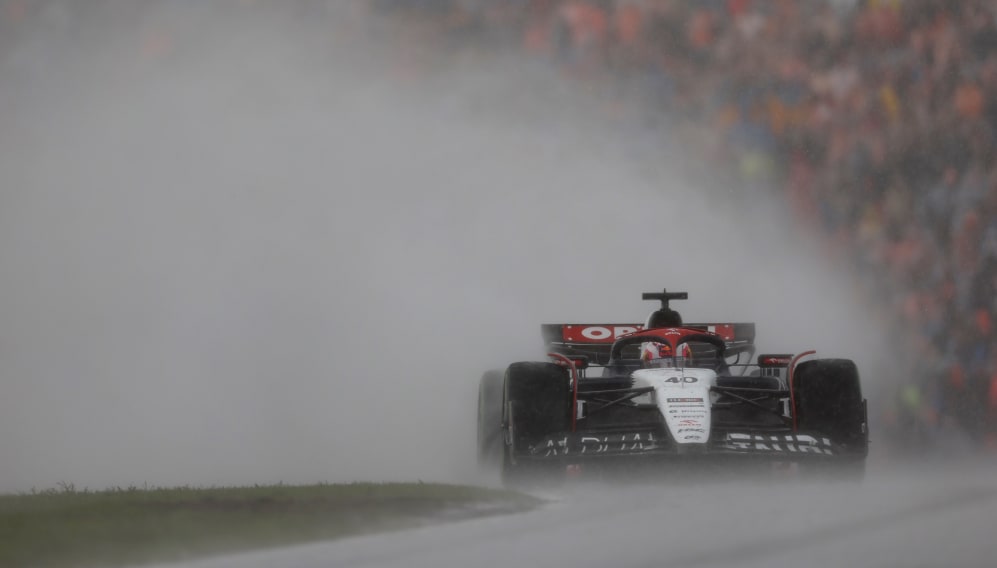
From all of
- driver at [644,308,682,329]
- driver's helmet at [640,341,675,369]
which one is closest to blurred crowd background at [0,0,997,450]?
driver at [644,308,682,329]

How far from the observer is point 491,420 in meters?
10.5

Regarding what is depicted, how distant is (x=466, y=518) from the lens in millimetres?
6484

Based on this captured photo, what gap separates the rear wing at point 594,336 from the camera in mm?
11617

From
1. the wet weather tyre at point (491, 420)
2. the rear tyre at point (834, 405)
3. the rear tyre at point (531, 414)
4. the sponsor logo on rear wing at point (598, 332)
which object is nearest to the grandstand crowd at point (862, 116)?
the sponsor logo on rear wing at point (598, 332)

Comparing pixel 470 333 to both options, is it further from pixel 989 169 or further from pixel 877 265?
pixel 989 169

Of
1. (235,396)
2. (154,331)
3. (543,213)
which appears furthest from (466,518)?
(543,213)

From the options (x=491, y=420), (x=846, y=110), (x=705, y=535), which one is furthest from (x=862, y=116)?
(x=705, y=535)

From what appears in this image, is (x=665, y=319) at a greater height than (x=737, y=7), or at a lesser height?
lesser

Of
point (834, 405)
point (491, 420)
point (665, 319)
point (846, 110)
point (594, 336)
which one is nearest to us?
point (834, 405)

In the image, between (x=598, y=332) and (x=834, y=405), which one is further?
(x=598, y=332)

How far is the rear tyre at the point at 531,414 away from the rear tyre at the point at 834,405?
145 cm

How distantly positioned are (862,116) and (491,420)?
33.3 ft

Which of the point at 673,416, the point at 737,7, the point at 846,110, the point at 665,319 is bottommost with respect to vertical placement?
the point at 673,416

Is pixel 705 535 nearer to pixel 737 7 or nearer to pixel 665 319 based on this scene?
pixel 665 319
